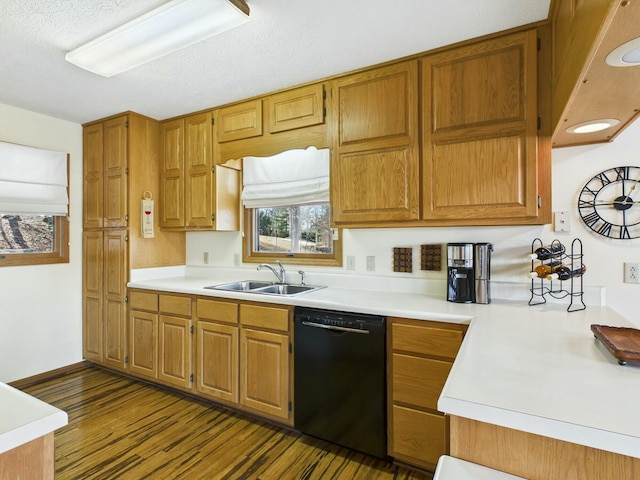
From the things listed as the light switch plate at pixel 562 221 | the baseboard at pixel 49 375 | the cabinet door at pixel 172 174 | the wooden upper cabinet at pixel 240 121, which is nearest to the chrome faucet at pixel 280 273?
the cabinet door at pixel 172 174

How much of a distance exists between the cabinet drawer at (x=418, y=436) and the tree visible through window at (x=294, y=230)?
135 centimetres

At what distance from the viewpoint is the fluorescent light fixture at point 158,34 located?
5.35 ft

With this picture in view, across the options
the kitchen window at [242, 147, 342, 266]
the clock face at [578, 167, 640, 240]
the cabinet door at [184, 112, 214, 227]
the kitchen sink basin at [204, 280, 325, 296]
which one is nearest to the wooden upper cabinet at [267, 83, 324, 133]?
the kitchen window at [242, 147, 342, 266]

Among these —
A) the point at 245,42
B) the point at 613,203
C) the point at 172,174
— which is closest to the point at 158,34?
the point at 245,42

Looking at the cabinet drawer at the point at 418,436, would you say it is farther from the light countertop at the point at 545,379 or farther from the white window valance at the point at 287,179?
the white window valance at the point at 287,179

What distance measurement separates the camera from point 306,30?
185 centimetres

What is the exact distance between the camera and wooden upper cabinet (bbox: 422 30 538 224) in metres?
1.79

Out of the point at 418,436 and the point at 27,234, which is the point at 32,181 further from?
the point at 418,436

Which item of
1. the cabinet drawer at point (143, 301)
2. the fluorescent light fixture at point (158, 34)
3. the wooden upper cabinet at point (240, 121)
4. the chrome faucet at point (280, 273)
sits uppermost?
the fluorescent light fixture at point (158, 34)

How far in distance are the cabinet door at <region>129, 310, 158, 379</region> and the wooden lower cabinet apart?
6.73ft

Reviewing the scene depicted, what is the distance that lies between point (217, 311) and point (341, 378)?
106 centimetres

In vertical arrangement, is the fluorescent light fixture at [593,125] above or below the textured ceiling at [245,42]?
below

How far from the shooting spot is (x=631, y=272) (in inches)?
71.8

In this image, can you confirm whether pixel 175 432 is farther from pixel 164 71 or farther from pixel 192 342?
pixel 164 71
